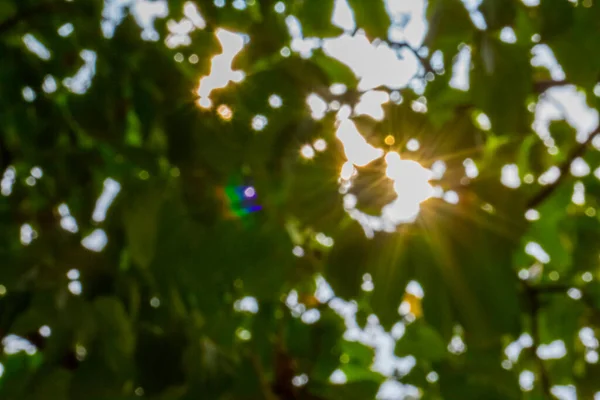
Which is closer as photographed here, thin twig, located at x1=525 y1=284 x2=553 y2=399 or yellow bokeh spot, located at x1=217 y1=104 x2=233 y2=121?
yellow bokeh spot, located at x1=217 y1=104 x2=233 y2=121

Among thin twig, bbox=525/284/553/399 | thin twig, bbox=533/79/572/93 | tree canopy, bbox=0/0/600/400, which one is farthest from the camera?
thin twig, bbox=525/284/553/399

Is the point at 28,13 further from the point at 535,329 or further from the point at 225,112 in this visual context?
the point at 535,329

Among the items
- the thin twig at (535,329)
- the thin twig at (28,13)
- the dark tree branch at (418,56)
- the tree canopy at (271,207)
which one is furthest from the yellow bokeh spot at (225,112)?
the thin twig at (535,329)

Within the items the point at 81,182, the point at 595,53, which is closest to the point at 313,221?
the point at 595,53

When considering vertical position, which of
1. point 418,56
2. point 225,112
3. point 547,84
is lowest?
point 225,112

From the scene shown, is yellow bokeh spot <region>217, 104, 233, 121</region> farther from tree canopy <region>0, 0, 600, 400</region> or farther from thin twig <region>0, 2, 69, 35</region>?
thin twig <region>0, 2, 69, 35</region>

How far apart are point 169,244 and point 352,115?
1.53 ft

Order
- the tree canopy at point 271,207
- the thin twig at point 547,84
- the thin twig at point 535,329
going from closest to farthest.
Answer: the tree canopy at point 271,207 < the thin twig at point 547,84 < the thin twig at point 535,329

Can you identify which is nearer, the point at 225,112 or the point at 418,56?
the point at 418,56

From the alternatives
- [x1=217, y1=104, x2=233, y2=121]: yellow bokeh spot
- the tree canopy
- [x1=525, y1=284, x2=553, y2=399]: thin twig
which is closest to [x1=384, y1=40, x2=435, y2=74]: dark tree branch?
the tree canopy

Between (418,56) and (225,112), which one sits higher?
(418,56)

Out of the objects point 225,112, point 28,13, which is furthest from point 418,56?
point 28,13

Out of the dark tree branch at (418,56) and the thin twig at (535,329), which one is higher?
the dark tree branch at (418,56)

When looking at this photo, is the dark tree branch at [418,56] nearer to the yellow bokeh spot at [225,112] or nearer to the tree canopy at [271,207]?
the tree canopy at [271,207]
